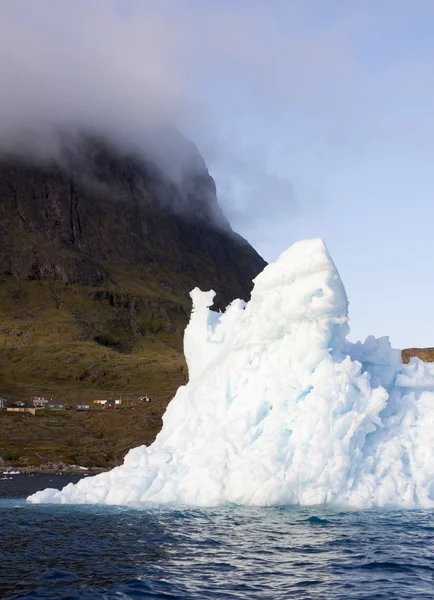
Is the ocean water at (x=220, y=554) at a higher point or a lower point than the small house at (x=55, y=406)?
lower

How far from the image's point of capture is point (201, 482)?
117 ft

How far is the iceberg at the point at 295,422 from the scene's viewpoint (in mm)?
34375

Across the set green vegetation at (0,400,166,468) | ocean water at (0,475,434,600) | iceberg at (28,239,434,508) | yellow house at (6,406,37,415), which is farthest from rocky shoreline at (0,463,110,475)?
ocean water at (0,475,434,600)

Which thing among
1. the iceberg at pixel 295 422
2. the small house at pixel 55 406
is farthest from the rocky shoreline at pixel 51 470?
the iceberg at pixel 295 422

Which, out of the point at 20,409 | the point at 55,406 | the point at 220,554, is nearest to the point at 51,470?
the point at 20,409

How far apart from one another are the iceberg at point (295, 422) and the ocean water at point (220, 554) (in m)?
1.21

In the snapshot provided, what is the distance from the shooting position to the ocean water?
62.3 feet

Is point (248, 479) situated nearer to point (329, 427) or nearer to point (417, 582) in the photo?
point (329, 427)

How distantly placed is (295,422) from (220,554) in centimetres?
1319

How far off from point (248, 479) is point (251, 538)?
7.65 m

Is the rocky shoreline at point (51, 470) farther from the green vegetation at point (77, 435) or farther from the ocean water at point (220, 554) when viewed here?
the ocean water at point (220, 554)

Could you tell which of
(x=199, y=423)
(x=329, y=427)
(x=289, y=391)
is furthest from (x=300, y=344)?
(x=199, y=423)

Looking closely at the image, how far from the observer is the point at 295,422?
3631cm

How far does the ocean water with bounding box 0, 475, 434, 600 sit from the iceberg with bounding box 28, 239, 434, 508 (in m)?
1.21
